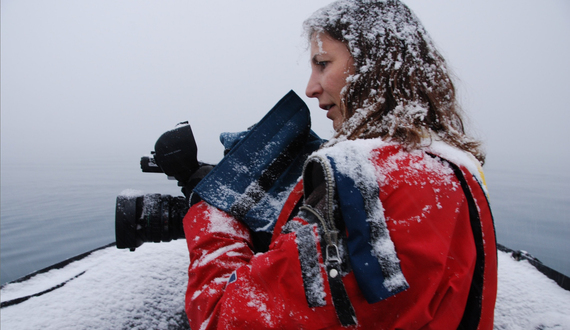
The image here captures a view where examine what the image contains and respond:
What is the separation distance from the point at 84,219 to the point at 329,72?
235 inches

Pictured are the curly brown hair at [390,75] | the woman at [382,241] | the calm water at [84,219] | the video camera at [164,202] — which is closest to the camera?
the woman at [382,241]

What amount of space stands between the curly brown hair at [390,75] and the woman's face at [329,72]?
0.02m

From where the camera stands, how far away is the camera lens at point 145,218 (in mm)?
905

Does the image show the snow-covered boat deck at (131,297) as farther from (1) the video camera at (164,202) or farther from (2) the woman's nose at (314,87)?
(2) the woman's nose at (314,87)

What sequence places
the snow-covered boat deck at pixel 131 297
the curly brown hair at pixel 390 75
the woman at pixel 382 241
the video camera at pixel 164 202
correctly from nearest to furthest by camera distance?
the woman at pixel 382 241, the curly brown hair at pixel 390 75, the video camera at pixel 164 202, the snow-covered boat deck at pixel 131 297

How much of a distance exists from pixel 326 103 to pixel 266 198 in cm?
28

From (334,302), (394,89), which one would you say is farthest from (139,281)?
(394,89)

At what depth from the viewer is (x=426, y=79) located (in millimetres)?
629

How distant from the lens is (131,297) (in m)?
1.35

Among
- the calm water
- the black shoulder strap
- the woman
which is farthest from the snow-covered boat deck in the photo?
the calm water

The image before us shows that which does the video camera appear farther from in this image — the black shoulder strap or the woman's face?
the black shoulder strap

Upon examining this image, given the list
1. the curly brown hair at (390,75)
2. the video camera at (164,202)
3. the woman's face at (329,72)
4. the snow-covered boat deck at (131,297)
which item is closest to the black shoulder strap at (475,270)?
the curly brown hair at (390,75)

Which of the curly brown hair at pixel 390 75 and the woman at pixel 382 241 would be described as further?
the curly brown hair at pixel 390 75

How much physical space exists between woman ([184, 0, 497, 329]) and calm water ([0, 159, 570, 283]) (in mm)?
4222
